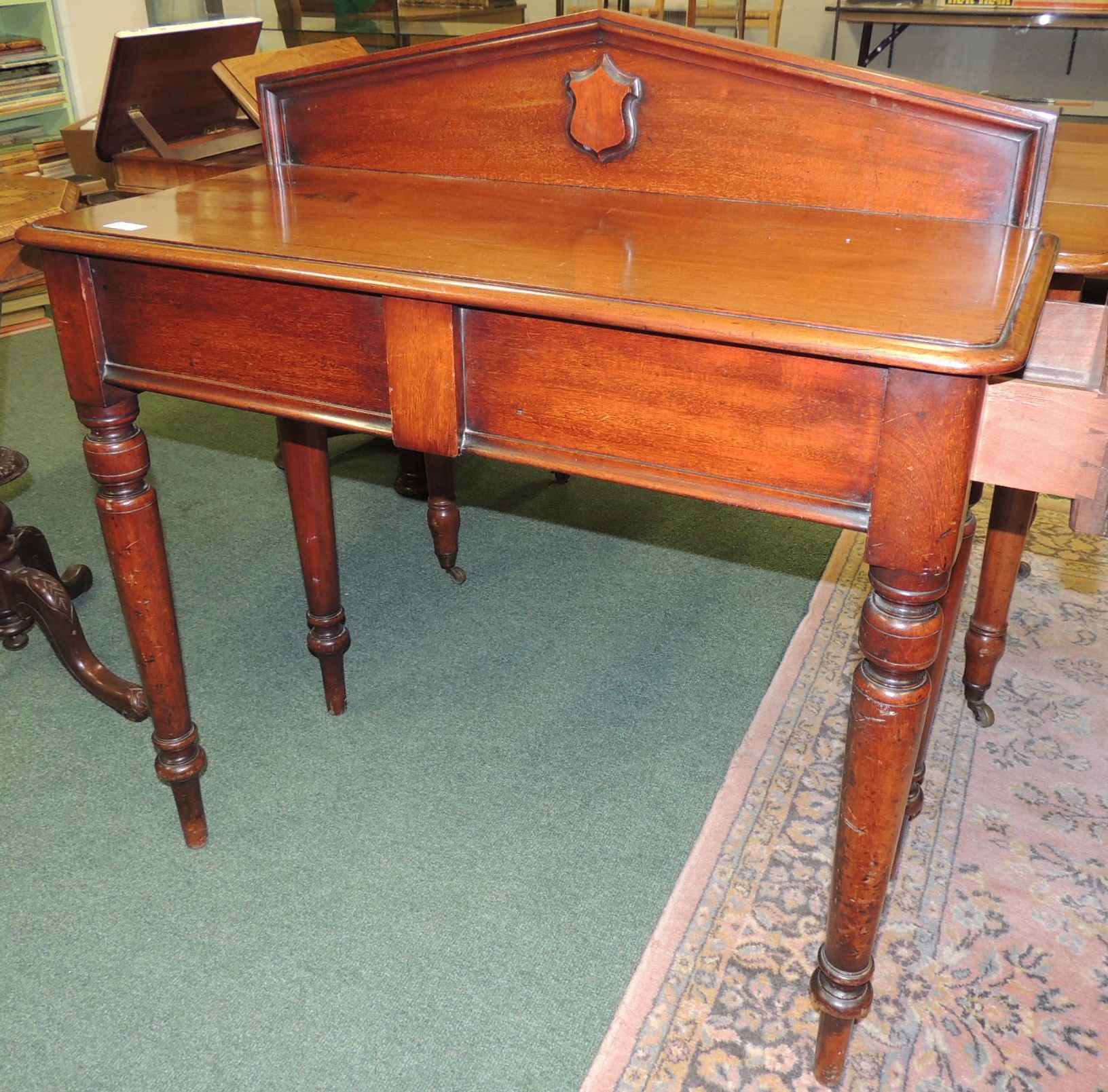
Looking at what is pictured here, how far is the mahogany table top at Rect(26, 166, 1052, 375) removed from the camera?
3.06ft

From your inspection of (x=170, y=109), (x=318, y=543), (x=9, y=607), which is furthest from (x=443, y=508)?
(x=170, y=109)

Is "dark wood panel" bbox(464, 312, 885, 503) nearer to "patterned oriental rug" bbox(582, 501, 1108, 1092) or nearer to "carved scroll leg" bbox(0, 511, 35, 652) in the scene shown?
"patterned oriental rug" bbox(582, 501, 1108, 1092)

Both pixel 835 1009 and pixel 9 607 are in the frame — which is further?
pixel 9 607

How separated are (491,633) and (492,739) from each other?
0.36 meters

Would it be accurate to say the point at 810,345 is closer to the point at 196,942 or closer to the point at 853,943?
the point at 853,943

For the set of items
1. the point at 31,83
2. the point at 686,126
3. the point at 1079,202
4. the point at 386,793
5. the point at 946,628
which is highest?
the point at 686,126

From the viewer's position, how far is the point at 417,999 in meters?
1.44

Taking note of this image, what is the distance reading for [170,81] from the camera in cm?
277

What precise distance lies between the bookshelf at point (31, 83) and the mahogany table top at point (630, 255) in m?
3.55

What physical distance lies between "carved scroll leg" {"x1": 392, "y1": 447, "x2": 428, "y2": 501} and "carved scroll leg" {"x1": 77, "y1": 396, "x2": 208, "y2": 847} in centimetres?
125

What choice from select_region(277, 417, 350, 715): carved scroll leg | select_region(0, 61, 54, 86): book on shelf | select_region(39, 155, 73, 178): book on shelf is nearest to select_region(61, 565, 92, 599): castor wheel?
select_region(277, 417, 350, 715): carved scroll leg

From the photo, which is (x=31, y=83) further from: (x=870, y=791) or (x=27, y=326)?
(x=870, y=791)

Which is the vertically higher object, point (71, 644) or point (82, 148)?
point (82, 148)

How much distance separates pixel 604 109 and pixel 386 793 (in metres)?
1.11
